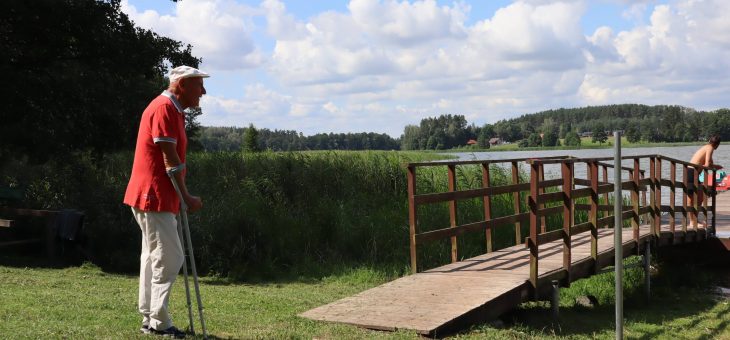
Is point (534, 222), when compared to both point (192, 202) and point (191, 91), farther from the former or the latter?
point (191, 91)

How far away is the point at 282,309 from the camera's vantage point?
7.55 m

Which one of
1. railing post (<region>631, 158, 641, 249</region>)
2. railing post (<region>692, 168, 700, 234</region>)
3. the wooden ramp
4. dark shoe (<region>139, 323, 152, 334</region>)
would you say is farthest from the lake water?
dark shoe (<region>139, 323, 152, 334</region>)

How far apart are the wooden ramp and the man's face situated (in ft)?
7.29

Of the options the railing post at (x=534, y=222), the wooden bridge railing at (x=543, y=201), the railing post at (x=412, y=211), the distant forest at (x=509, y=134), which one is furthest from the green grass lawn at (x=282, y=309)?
the distant forest at (x=509, y=134)

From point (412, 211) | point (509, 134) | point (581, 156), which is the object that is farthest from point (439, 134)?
point (412, 211)

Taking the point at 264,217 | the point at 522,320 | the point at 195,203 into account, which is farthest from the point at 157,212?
the point at 264,217

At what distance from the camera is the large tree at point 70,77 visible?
571 inches

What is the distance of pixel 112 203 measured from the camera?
13.3 metres

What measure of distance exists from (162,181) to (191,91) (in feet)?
2.15

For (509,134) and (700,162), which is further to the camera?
(509,134)

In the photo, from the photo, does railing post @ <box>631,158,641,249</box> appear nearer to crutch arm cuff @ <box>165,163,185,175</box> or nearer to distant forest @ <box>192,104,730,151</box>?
crutch arm cuff @ <box>165,163,185,175</box>

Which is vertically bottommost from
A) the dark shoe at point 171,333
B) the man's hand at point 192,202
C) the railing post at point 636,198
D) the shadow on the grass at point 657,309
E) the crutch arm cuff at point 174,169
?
the shadow on the grass at point 657,309

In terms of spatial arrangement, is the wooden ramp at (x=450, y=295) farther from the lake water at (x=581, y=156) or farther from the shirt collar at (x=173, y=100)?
the shirt collar at (x=173, y=100)

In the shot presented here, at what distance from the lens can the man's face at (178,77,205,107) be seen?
530 cm
